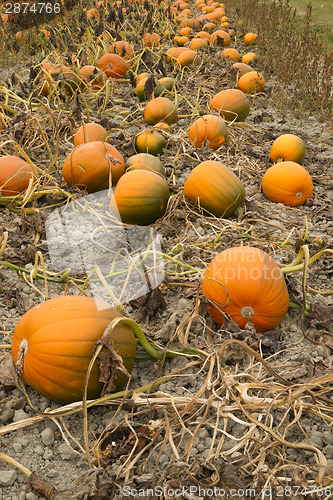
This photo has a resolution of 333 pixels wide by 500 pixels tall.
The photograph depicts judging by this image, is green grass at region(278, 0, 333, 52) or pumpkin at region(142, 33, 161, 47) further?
green grass at region(278, 0, 333, 52)

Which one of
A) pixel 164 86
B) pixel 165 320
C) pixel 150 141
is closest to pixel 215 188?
pixel 165 320

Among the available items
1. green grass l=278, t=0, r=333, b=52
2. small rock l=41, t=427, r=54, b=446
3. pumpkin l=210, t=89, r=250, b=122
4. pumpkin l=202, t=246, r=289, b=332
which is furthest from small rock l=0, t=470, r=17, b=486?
green grass l=278, t=0, r=333, b=52

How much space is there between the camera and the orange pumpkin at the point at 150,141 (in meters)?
4.38

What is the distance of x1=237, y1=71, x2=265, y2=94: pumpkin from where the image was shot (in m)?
6.41

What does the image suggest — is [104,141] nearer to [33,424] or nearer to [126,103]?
[126,103]

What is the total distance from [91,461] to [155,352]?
0.58 metres

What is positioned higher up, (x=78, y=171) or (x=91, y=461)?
(x=78, y=171)

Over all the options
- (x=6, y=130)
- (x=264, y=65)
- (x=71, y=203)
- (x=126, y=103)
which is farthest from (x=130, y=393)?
(x=264, y=65)

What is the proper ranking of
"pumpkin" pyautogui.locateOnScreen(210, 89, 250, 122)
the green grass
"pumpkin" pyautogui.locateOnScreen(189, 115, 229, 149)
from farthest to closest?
the green grass → "pumpkin" pyautogui.locateOnScreen(210, 89, 250, 122) → "pumpkin" pyautogui.locateOnScreen(189, 115, 229, 149)

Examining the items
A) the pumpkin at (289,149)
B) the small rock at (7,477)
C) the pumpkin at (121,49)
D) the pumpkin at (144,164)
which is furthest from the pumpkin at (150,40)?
the small rock at (7,477)

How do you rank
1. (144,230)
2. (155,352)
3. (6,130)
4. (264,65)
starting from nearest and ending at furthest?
(155,352) < (144,230) < (6,130) < (264,65)

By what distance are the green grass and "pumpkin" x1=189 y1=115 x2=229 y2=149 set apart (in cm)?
556

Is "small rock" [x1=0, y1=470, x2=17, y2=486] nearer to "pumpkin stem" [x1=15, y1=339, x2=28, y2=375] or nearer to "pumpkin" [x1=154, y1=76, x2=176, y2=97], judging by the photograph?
"pumpkin stem" [x1=15, y1=339, x2=28, y2=375]

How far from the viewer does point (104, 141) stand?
406cm
